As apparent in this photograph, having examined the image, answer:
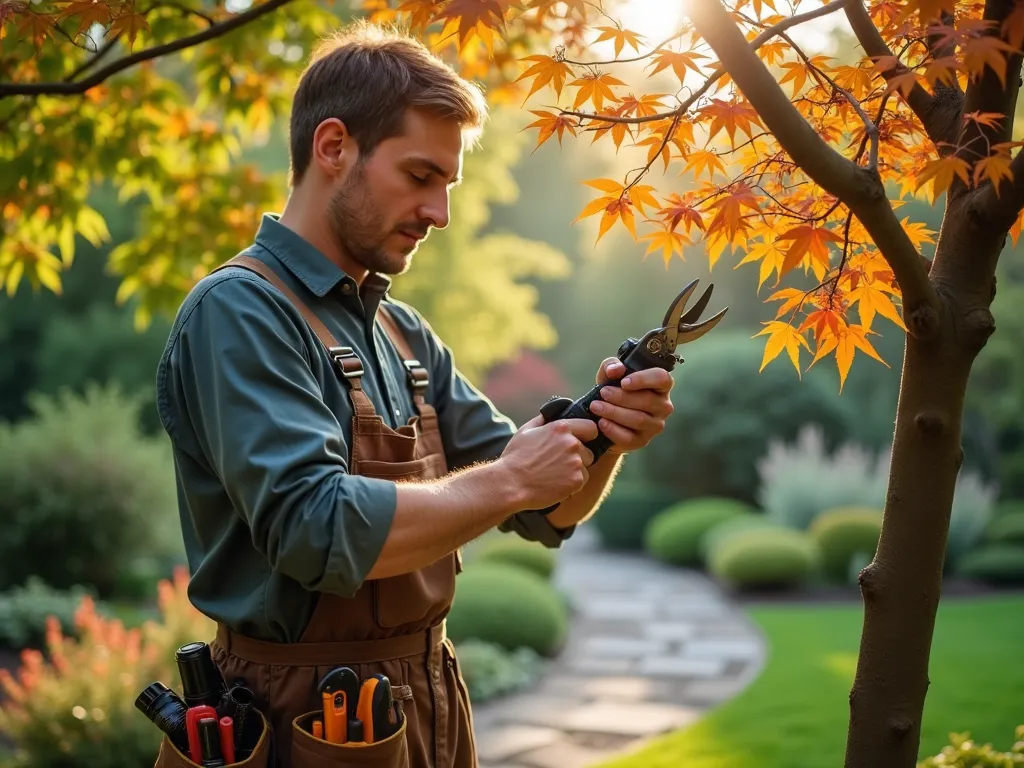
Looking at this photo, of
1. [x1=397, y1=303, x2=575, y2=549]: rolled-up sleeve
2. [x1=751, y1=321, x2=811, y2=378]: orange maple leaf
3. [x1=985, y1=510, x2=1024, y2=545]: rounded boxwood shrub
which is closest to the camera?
[x1=751, y1=321, x2=811, y2=378]: orange maple leaf

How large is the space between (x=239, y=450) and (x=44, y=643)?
677 centimetres

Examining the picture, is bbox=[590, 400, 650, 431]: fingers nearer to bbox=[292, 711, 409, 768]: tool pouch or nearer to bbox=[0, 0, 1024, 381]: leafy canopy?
bbox=[0, 0, 1024, 381]: leafy canopy

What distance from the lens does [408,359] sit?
2270 mm

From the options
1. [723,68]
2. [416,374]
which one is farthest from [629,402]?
[723,68]

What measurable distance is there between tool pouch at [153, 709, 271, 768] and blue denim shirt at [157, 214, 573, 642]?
17 cm

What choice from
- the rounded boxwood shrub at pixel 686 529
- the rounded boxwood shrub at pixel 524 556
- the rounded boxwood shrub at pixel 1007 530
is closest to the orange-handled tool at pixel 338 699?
the rounded boxwood shrub at pixel 524 556

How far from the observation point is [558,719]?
5.71m

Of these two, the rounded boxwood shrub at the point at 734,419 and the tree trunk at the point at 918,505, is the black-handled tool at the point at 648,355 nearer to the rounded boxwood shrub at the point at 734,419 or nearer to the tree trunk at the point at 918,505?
the tree trunk at the point at 918,505

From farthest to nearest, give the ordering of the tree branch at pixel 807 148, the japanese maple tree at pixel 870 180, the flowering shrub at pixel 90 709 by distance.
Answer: the flowering shrub at pixel 90 709 → the japanese maple tree at pixel 870 180 → the tree branch at pixel 807 148

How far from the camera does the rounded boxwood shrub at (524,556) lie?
9109mm

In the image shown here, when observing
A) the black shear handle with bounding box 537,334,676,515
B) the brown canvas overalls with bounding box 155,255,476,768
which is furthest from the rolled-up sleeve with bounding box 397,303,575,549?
the black shear handle with bounding box 537,334,676,515

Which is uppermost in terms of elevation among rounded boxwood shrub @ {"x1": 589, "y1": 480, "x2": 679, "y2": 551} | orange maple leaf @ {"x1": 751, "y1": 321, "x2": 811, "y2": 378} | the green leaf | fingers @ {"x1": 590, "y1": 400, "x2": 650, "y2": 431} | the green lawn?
rounded boxwood shrub @ {"x1": 589, "y1": 480, "x2": 679, "y2": 551}

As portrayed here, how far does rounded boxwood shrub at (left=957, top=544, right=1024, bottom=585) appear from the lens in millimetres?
9219

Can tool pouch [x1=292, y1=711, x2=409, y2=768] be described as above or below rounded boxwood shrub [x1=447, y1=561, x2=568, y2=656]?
below
